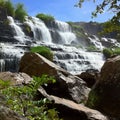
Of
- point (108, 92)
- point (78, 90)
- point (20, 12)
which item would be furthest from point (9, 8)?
point (108, 92)

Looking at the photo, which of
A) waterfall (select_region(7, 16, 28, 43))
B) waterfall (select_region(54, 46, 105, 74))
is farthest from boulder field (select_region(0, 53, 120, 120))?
waterfall (select_region(7, 16, 28, 43))

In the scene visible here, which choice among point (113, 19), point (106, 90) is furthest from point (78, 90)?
point (113, 19)

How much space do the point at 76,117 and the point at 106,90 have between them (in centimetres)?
144

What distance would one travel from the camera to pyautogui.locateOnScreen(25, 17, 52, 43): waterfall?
35.0 meters

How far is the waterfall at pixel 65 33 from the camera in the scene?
1582 inches

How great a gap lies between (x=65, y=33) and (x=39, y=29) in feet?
20.6

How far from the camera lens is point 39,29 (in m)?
35.8

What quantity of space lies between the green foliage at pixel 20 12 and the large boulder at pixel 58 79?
917 inches

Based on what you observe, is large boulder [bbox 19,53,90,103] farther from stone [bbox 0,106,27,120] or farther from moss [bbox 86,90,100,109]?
stone [bbox 0,106,27,120]

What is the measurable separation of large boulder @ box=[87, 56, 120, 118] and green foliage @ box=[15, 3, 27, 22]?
2637 cm

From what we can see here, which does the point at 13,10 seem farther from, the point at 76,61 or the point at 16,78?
the point at 16,78

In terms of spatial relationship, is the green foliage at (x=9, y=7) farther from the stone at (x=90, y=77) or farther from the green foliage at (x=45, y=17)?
the stone at (x=90, y=77)

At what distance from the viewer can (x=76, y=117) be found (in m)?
8.91

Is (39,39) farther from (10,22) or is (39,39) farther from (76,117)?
(76,117)
